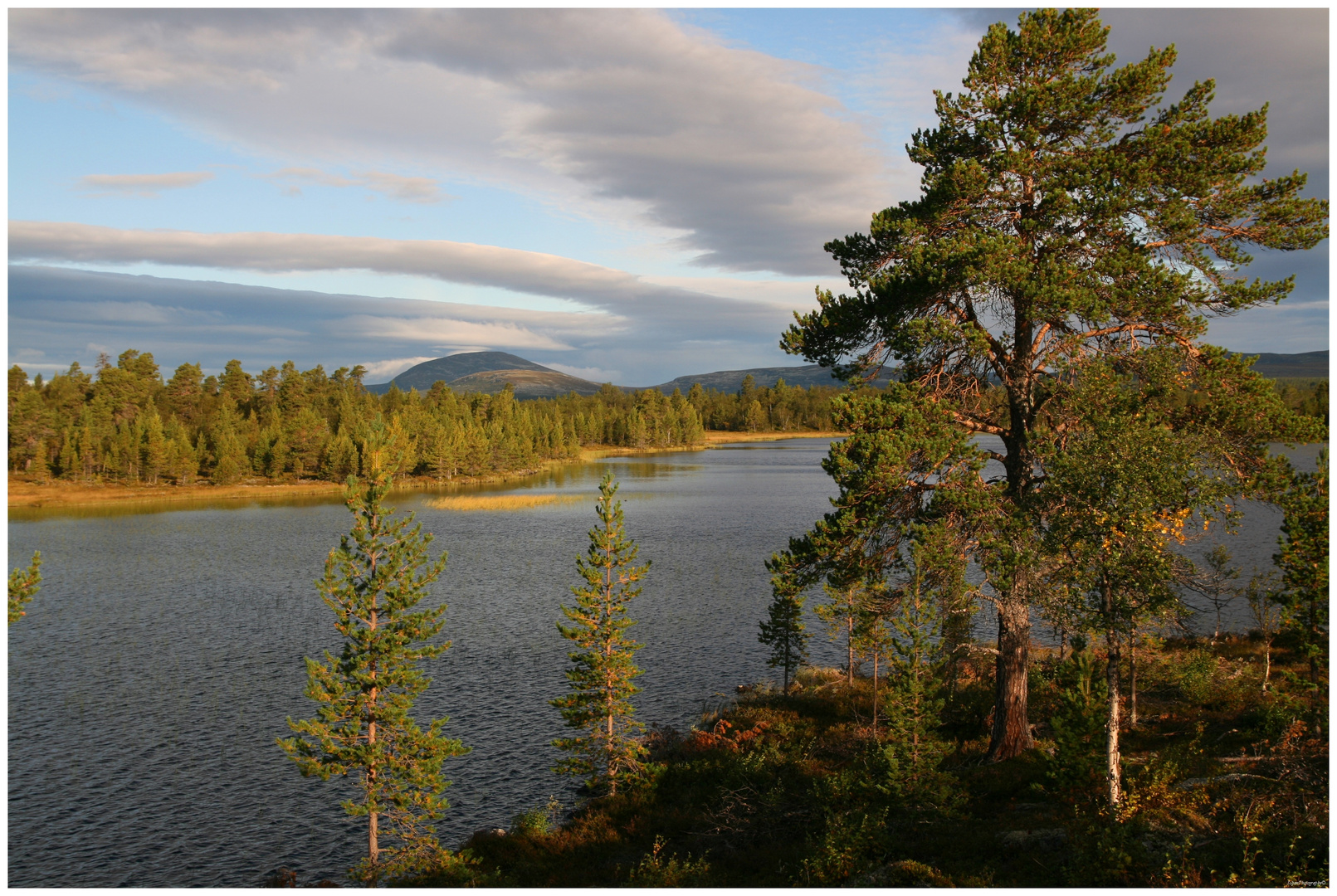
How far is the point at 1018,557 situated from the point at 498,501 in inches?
3765

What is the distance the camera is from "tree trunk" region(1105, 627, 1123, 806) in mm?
15844

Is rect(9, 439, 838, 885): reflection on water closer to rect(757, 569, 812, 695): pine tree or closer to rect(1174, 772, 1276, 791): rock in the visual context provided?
rect(757, 569, 812, 695): pine tree

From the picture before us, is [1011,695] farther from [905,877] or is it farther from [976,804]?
[905,877]

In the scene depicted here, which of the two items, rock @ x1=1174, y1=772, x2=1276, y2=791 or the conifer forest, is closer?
the conifer forest

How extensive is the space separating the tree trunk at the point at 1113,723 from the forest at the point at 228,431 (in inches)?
3893

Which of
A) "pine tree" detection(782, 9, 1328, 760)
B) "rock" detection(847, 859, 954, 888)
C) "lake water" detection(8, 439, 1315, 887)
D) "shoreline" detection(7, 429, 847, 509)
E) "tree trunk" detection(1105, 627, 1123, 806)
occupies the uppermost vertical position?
"pine tree" detection(782, 9, 1328, 760)

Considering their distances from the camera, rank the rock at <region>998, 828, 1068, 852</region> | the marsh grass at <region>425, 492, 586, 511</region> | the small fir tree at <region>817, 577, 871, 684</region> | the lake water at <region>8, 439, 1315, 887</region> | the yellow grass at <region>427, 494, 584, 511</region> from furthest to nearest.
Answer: the yellow grass at <region>427, 494, 584, 511</region> → the marsh grass at <region>425, 492, 586, 511</region> → the lake water at <region>8, 439, 1315, 887</region> → the small fir tree at <region>817, 577, 871, 684</region> → the rock at <region>998, 828, 1068, 852</region>

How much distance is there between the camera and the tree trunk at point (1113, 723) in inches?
624

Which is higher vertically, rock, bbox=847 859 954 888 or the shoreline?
the shoreline

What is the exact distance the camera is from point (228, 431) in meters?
131

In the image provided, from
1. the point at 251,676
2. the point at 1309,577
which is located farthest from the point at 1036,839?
the point at 251,676

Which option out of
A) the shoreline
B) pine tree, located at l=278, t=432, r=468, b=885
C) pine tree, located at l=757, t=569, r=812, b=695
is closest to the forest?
the shoreline

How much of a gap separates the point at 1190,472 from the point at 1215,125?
9.31 metres

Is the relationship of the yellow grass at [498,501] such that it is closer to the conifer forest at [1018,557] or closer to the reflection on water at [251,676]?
the reflection on water at [251,676]
